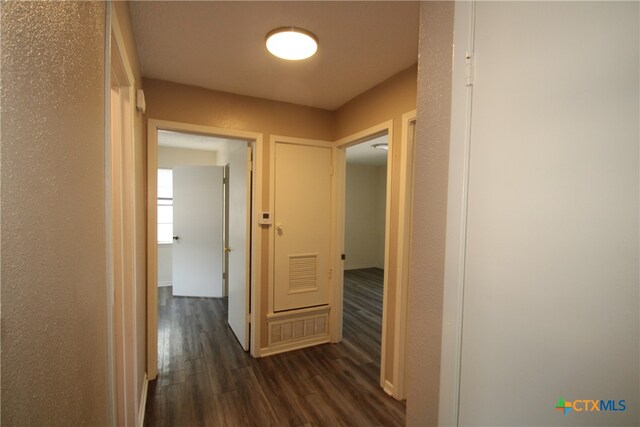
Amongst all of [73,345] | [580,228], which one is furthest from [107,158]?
[580,228]

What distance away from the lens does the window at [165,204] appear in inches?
193

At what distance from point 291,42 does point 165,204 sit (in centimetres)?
430

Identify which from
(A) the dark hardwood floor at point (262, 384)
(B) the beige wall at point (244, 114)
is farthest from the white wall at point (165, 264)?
(B) the beige wall at point (244, 114)

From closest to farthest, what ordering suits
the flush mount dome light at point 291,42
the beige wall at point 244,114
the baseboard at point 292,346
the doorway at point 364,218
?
the flush mount dome light at point 291,42
the beige wall at point 244,114
the baseboard at point 292,346
the doorway at point 364,218

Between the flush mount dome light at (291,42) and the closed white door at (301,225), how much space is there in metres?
1.05

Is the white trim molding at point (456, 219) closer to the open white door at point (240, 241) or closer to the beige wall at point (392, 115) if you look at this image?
the beige wall at point (392, 115)

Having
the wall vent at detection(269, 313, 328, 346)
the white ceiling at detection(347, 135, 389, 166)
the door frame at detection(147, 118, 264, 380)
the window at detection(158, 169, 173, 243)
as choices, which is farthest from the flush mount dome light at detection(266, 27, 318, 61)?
the window at detection(158, 169, 173, 243)

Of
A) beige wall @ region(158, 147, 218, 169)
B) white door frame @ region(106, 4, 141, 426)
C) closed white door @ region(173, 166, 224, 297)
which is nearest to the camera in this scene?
white door frame @ region(106, 4, 141, 426)

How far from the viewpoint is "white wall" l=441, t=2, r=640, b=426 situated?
0.48 m

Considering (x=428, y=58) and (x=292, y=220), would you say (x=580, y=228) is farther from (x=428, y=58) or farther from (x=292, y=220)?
(x=292, y=220)

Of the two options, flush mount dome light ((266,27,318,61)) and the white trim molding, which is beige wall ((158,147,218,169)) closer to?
flush mount dome light ((266,27,318,61))

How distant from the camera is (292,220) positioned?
2.76m

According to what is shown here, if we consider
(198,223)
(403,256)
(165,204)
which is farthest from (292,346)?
(165,204)

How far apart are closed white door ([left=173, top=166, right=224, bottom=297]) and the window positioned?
31.1 inches
